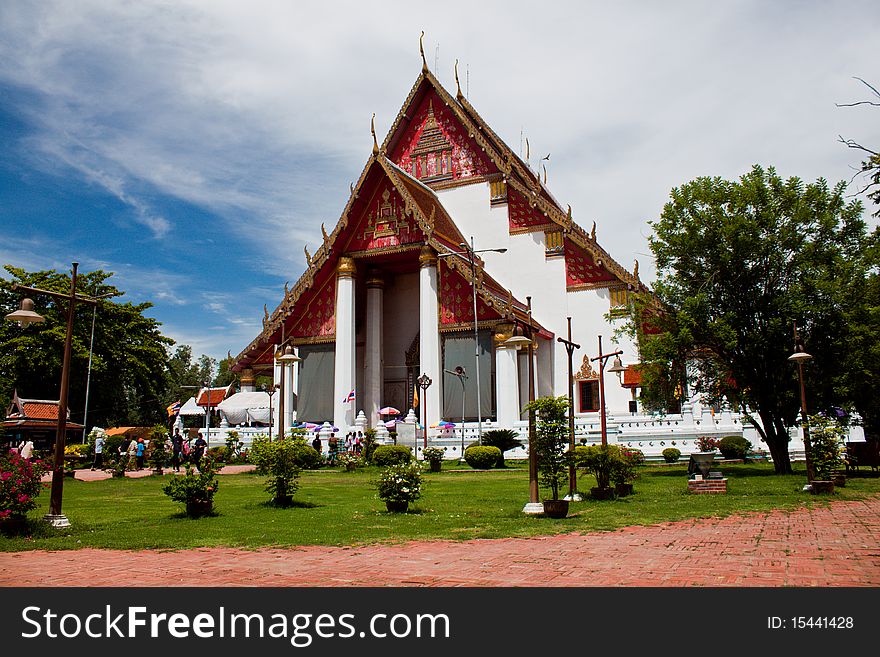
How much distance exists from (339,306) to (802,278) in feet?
57.5

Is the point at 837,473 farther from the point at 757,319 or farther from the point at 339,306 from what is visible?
the point at 339,306

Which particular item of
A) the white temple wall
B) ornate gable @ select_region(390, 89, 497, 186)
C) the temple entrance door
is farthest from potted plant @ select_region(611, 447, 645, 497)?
Answer: ornate gable @ select_region(390, 89, 497, 186)

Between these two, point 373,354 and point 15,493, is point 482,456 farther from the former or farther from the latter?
point 15,493

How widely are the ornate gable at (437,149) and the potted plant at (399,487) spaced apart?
23900 mm

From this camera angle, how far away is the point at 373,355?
1205 inches

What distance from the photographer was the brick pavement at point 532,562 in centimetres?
601

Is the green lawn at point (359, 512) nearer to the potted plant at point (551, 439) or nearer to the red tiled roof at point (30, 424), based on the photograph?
the potted plant at point (551, 439)

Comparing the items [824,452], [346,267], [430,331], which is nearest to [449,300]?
[430,331]

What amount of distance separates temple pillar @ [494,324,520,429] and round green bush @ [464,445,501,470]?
530 cm

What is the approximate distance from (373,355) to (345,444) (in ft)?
17.4

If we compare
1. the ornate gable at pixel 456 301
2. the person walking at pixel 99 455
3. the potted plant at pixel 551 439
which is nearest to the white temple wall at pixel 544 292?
the ornate gable at pixel 456 301

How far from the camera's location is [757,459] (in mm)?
22984

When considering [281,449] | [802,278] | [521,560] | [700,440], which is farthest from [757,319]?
[521,560]
